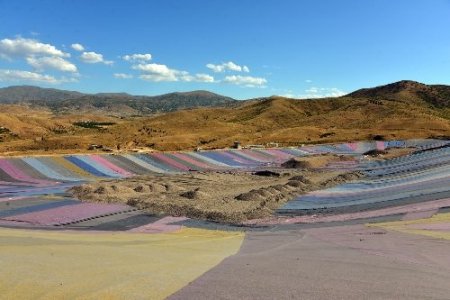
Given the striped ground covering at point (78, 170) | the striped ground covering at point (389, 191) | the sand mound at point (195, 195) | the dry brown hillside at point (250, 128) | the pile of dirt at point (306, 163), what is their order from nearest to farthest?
the striped ground covering at point (389, 191) < the striped ground covering at point (78, 170) < the sand mound at point (195, 195) < the pile of dirt at point (306, 163) < the dry brown hillside at point (250, 128)

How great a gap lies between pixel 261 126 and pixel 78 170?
2192 inches

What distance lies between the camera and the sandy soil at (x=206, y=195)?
16.3 metres

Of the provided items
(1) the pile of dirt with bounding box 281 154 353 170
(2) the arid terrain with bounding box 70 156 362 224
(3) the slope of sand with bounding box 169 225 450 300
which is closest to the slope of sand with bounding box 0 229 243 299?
(3) the slope of sand with bounding box 169 225 450 300

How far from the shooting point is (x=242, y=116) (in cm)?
9462

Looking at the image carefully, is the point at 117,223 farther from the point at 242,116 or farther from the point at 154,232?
the point at 242,116

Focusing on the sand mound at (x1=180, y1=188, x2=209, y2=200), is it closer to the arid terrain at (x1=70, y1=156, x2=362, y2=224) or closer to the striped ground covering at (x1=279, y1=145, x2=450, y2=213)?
the arid terrain at (x1=70, y1=156, x2=362, y2=224)

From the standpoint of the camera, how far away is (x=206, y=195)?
19.7 meters

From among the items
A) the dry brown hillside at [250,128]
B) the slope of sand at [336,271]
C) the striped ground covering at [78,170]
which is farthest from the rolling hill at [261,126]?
the slope of sand at [336,271]

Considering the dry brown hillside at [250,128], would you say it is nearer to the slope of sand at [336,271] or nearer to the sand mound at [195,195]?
the sand mound at [195,195]

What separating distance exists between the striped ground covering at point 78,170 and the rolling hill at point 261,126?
9.64 meters

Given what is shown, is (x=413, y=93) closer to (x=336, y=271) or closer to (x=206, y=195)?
(x=206, y=195)

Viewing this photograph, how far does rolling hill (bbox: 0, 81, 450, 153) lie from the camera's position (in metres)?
52.5

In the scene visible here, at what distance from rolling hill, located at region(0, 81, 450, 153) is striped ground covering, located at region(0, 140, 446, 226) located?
964cm

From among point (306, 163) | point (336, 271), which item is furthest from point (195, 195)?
point (306, 163)
